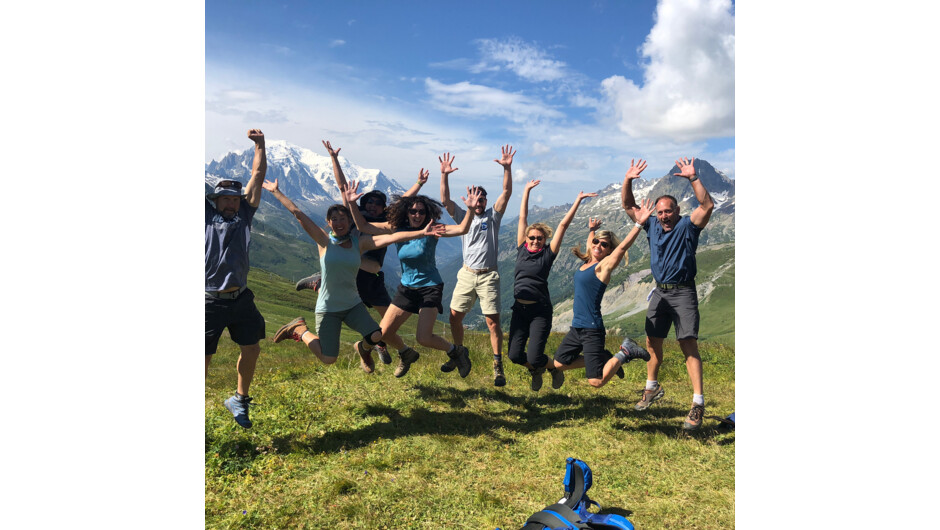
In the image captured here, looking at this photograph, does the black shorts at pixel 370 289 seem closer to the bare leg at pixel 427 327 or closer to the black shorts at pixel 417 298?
the black shorts at pixel 417 298

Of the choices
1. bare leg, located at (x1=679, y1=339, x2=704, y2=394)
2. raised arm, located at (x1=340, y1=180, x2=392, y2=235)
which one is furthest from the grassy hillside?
raised arm, located at (x1=340, y1=180, x2=392, y2=235)

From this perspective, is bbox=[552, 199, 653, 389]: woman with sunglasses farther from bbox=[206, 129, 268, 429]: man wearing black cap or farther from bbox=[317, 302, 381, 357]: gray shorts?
bbox=[206, 129, 268, 429]: man wearing black cap

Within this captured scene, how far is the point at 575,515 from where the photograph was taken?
6.02m

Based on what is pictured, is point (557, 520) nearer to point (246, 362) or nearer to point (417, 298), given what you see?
point (417, 298)

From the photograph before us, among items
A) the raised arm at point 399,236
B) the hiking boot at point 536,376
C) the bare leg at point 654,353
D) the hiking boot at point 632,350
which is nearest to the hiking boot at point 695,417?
the bare leg at point 654,353

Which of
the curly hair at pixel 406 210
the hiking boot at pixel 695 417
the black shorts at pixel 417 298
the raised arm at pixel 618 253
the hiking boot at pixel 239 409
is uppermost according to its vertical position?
the curly hair at pixel 406 210

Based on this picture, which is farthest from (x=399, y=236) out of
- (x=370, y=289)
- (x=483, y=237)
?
(x=370, y=289)

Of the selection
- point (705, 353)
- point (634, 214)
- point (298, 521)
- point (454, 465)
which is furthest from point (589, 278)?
point (705, 353)

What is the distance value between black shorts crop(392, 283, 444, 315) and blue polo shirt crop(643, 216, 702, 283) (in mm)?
3554

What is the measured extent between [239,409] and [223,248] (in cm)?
266

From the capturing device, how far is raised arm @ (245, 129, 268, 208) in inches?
282

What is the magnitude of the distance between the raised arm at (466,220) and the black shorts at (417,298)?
49.3 inches

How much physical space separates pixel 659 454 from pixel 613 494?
1.48 meters

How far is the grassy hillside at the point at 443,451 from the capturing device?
22.9ft
